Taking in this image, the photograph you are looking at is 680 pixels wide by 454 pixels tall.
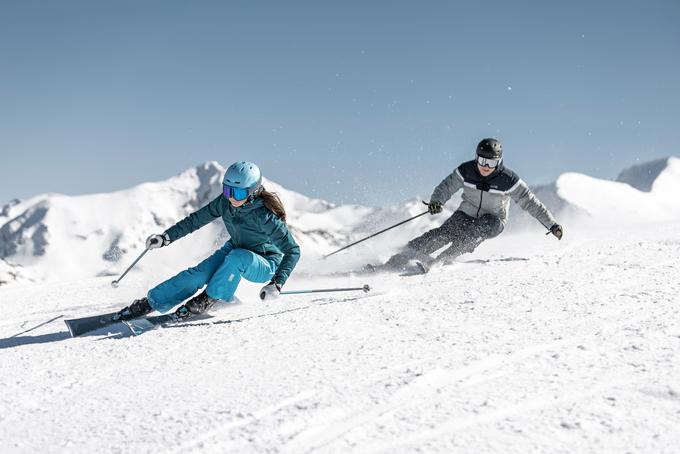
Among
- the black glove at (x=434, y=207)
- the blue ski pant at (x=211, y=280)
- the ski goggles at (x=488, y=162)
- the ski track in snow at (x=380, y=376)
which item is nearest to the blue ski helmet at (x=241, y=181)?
the blue ski pant at (x=211, y=280)

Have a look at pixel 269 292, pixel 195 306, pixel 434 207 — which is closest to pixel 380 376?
pixel 269 292

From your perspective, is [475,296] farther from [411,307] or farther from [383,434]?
[383,434]

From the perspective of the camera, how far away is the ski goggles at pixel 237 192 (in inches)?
206

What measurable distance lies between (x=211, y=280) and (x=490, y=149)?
13.7 feet

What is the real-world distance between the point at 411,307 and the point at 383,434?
2425 millimetres

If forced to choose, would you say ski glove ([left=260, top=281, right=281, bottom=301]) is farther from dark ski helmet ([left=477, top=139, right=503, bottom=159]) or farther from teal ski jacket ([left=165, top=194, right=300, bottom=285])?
dark ski helmet ([left=477, top=139, right=503, bottom=159])

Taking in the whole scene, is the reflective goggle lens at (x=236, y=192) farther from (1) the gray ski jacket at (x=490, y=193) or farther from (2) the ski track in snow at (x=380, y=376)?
(1) the gray ski jacket at (x=490, y=193)

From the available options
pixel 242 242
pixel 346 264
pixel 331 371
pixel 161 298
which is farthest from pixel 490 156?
pixel 331 371

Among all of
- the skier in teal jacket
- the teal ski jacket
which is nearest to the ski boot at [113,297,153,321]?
the skier in teal jacket

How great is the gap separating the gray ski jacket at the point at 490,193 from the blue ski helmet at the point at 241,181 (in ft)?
11.0

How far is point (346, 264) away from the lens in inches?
320

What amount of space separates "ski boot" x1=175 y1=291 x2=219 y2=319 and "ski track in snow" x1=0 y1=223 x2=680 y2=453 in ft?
0.54

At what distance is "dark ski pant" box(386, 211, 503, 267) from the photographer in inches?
304

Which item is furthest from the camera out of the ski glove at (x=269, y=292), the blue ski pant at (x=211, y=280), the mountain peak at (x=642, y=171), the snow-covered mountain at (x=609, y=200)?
the mountain peak at (x=642, y=171)
